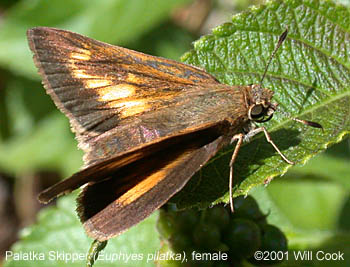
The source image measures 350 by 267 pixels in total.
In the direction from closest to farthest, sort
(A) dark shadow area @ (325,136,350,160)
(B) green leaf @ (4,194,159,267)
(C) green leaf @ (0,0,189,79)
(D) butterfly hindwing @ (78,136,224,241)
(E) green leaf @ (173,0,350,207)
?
(D) butterfly hindwing @ (78,136,224,241) < (E) green leaf @ (173,0,350,207) < (B) green leaf @ (4,194,159,267) < (A) dark shadow area @ (325,136,350,160) < (C) green leaf @ (0,0,189,79)

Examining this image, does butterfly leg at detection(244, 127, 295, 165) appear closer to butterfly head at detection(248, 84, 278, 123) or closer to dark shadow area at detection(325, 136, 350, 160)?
butterfly head at detection(248, 84, 278, 123)

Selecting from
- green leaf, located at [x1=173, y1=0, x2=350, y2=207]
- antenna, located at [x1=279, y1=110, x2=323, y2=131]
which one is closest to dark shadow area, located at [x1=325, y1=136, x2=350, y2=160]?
green leaf, located at [x1=173, y1=0, x2=350, y2=207]

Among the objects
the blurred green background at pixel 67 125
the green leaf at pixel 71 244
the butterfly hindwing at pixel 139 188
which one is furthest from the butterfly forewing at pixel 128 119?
the blurred green background at pixel 67 125

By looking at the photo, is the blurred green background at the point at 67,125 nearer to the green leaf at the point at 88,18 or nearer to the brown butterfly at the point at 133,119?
the green leaf at the point at 88,18

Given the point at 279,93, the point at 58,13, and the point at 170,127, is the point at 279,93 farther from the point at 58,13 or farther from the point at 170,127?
the point at 58,13

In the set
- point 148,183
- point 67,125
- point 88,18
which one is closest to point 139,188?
point 148,183

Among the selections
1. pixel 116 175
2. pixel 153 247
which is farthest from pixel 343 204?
pixel 116 175

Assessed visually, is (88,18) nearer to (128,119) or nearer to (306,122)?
(128,119)
